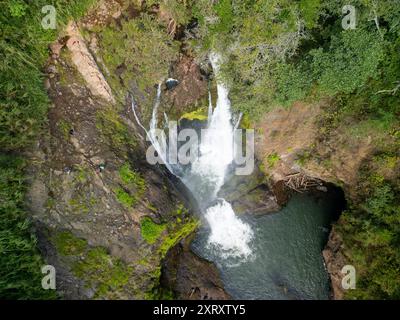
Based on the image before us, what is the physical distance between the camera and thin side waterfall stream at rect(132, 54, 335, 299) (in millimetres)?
13758

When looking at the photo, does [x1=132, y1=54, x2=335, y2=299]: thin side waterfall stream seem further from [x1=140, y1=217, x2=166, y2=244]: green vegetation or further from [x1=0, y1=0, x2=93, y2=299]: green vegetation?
[x1=0, y1=0, x2=93, y2=299]: green vegetation

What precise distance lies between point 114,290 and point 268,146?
29.7 ft

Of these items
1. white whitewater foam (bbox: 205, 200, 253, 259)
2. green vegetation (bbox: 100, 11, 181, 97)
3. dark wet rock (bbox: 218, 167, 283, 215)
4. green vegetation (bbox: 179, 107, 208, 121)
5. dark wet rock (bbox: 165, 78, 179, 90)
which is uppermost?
green vegetation (bbox: 100, 11, 181, 97)

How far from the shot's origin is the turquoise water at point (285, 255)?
542 inches

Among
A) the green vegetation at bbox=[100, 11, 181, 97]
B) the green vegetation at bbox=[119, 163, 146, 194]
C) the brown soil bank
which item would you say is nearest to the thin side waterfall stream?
the brown soil bank

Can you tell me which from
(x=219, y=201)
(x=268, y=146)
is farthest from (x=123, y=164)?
(x=268, y=146)

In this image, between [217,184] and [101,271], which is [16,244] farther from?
[217,184]

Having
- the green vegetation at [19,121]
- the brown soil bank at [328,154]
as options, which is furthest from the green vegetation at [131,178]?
the brown soil bank at [328,154]

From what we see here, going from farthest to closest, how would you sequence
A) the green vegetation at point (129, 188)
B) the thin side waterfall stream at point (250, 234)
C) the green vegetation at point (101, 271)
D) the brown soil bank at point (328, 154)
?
the thin side waterfall stream at point (250, 234), the brown soil bank at point (328, 154), the green vegetation at point (129, 188), the green vegetation at point (101, 271)

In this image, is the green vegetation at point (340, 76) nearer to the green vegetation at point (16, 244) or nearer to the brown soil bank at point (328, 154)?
the brown soil bank at point (328, 154)

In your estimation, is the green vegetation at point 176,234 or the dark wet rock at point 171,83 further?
Result: the dark wet rock at point 171,83

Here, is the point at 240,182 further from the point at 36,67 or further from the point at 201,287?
the point at 36,67

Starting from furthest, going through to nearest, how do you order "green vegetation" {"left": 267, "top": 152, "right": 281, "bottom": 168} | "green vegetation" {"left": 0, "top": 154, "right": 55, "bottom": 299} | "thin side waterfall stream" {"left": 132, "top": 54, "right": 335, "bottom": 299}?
"green vegetation" {"left": 267, "top": 152, "right": 281, "bottom": 168} → "thin side waterfall stream" {"left": 132, "top": 54, "right": 335, "bottom": 299} → "green vegetation" {"left": 0, "top": 154, "right": 55, "bottom": 299}

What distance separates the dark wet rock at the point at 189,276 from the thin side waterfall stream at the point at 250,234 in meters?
0.56
